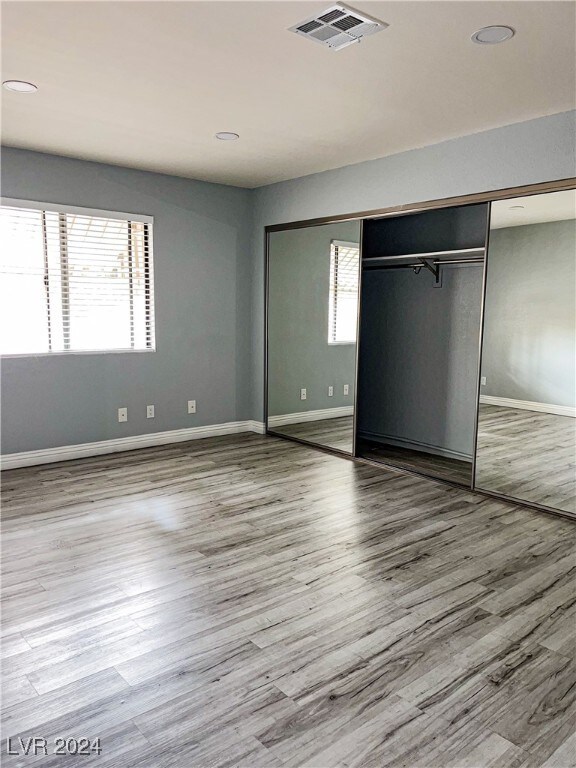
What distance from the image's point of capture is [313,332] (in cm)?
537

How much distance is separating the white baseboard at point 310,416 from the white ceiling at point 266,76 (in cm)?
217

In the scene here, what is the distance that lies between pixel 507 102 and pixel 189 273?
3.17 metres

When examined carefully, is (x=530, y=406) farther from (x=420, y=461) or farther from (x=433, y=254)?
(x=433, y=254)

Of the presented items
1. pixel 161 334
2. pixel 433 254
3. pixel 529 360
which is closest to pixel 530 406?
pixel 529 360

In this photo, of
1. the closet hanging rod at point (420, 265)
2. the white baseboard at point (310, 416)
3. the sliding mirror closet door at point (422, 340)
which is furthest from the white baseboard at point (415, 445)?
the closet hanging rod at point (420, 265)

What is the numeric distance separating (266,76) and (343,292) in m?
2.35

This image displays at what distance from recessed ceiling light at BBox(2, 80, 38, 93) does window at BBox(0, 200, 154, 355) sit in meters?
1.41

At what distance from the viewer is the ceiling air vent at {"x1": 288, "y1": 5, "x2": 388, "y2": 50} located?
2.29 m

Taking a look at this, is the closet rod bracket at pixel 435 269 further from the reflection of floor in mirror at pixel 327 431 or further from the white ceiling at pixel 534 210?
the reflection of floor in mirror at pixel 327 431

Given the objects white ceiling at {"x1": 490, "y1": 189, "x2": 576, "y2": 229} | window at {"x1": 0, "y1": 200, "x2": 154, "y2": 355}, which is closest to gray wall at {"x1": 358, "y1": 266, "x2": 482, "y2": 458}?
white ceiling at {"x1": 490, "y1": 189, "x2": 576, "y2": 229}

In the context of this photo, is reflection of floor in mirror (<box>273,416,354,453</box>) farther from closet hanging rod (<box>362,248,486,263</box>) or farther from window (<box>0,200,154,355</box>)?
window (<box>0,200,154,355</box>)

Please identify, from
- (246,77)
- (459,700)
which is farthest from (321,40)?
(459,700)

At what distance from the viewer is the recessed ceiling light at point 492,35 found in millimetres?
2406

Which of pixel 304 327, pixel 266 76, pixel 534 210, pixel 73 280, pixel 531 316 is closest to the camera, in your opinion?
pixel 266 76
